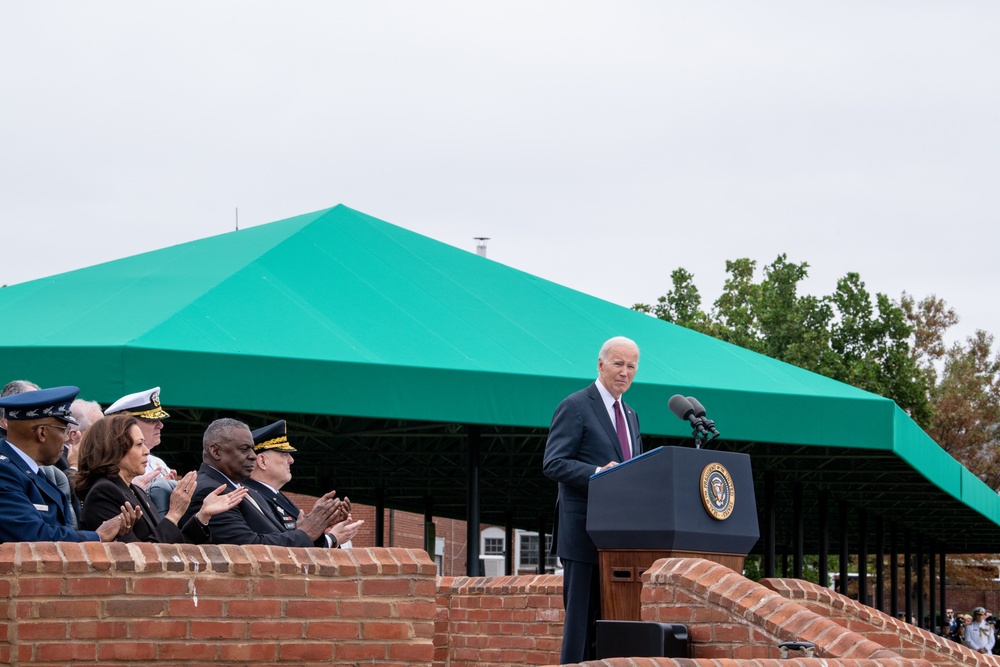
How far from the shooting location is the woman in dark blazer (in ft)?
21.4

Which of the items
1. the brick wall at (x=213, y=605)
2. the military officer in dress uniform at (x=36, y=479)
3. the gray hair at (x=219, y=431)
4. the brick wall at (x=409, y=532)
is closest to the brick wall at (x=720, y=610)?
the brick wall at (x=213, y=605)

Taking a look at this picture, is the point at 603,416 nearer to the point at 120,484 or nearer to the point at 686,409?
the point at 686,409

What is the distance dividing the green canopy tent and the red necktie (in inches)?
318

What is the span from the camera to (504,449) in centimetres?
2573

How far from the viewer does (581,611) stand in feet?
23.8

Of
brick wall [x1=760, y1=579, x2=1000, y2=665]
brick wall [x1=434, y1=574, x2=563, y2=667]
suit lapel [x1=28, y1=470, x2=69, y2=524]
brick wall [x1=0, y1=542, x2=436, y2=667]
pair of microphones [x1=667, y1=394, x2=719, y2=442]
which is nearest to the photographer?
brick wall [x1=0, y1=542, x2=436, y2=667]

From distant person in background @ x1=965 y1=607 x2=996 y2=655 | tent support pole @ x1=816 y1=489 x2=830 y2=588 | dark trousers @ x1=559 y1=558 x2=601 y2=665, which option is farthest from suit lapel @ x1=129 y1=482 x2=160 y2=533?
tent support pole @ x1=816 y1=489 x2=830 y2=588

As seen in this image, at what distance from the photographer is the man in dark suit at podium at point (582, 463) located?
23.7 feet

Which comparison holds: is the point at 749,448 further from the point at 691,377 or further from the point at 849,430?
the point at 691,377

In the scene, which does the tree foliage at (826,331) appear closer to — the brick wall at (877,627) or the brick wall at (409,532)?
the brick wall at (409,532)

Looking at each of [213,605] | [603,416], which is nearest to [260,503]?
[213,605]

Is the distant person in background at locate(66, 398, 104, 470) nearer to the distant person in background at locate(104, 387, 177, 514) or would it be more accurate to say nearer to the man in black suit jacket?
the distant person in background at locate(104, 387, 177, 514)

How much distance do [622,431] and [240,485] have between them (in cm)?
200


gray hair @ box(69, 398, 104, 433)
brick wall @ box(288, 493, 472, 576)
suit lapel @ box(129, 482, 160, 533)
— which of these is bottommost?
brick wall @ box(288, 493, 472, 576)
